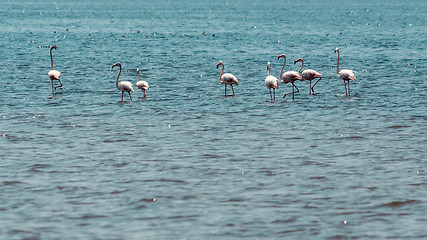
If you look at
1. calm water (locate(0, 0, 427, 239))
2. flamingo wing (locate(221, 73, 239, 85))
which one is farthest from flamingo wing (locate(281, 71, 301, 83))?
flamingo wing (locate(221, 73, 239, 85))

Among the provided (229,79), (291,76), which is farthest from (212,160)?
(229,79)

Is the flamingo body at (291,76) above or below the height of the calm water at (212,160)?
above

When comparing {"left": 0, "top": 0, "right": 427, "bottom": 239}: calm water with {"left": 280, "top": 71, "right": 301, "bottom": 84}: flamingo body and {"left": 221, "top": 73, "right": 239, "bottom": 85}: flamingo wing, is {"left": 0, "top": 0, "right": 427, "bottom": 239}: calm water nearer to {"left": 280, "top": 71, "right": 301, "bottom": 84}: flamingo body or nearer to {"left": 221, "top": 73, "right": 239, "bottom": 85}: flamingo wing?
{"left": 221, "top": 73, "right": 239, "bottom": 85}: flamingo wing

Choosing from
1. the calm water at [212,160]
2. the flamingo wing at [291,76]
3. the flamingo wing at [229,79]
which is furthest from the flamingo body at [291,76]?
the flamingo wing at [229,79]

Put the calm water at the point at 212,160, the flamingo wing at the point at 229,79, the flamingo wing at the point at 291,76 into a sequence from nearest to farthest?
the calm water at the point at 212,160, the flamingo wing at the point at 291,76, the flamingo wing at the point at 229,79

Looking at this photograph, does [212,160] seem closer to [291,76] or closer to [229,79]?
[291,76]

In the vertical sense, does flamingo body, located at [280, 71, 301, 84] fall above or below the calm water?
above

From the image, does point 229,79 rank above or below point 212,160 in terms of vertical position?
above

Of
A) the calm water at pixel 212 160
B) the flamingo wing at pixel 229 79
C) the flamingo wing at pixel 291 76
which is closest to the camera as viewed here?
the calm water at pixel 212 160

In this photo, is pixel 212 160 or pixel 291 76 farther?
pixel 291 76

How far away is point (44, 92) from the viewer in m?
27.6

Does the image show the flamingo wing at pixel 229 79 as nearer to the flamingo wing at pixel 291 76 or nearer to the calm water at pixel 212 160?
the calm water at pixel 212 160

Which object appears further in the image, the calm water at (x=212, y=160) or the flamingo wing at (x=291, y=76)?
the flamingo wing at (x=291, y=76)

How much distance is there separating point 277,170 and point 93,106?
37.4ft
